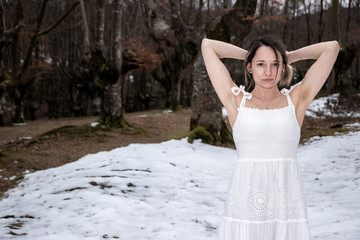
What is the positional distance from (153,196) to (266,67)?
347 cm

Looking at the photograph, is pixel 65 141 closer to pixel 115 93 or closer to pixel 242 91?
pixel 115 93

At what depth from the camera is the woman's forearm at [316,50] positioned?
2174 millimetres

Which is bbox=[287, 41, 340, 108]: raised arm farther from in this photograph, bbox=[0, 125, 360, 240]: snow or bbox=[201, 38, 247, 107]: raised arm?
bbox=[0, 125, 360, 240]: snow

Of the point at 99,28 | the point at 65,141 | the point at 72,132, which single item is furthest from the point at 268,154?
the point at 99,28

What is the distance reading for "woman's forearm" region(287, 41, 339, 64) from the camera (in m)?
2.17

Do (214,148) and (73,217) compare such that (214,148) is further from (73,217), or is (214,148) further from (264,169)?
(264,169)

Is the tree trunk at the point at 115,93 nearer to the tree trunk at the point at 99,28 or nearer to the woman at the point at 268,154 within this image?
the tree trunk at the point at 99,28

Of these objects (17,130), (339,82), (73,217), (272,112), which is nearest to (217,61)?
(272,112)

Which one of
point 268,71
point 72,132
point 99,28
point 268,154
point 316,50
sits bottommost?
point 72,132

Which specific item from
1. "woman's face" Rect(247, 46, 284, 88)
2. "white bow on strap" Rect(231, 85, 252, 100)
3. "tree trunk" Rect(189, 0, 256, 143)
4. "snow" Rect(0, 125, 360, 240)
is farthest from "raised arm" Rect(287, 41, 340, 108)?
"tree trunk" Rect(189, 0, 256, 143)

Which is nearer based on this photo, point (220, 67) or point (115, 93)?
point (220, 67)

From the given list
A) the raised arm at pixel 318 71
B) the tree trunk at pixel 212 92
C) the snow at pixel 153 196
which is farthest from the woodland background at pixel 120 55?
the raised arm at pixel 318 71

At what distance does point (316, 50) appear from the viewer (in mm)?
2221

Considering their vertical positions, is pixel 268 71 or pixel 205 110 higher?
pixel 268 71
